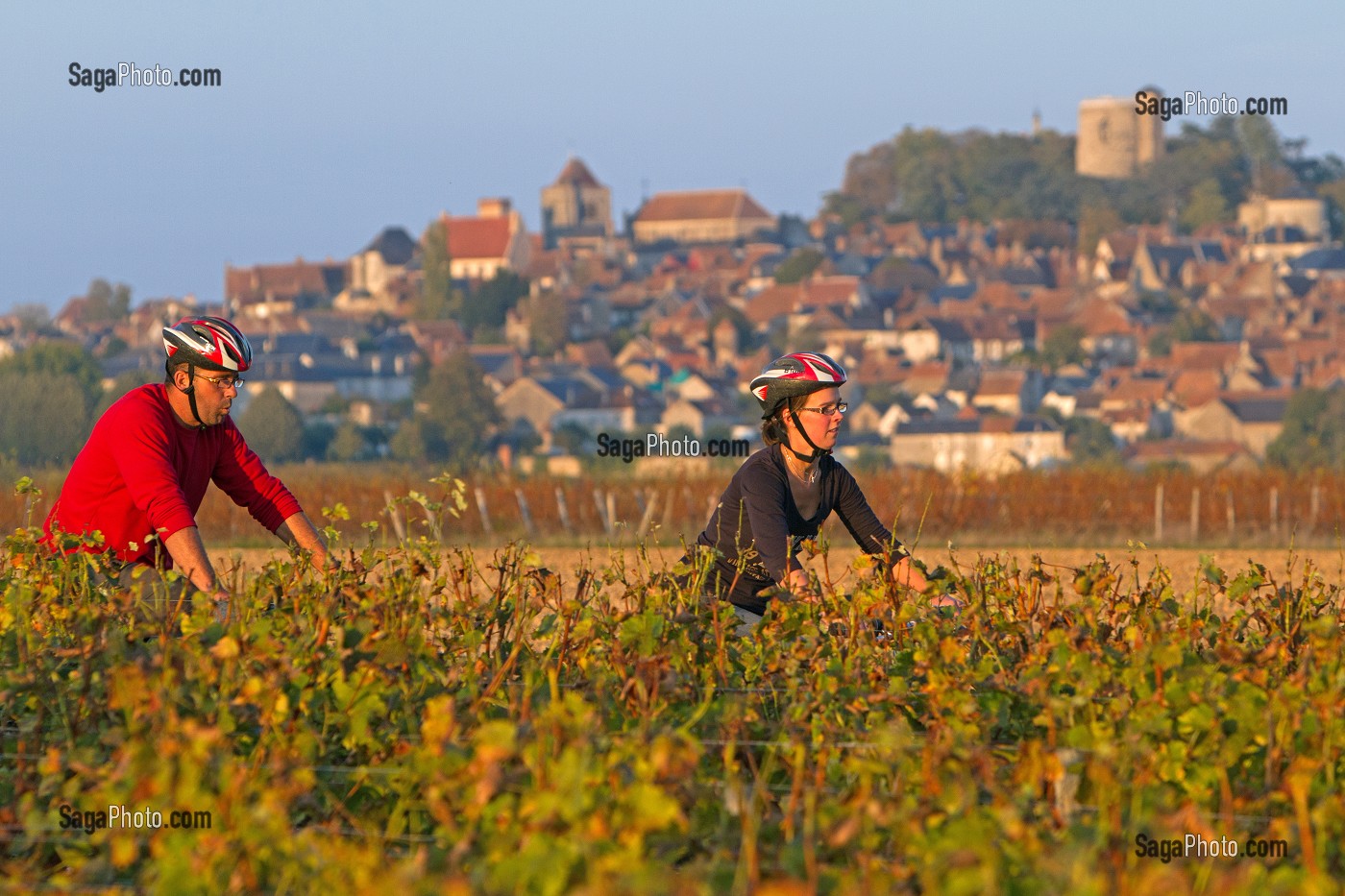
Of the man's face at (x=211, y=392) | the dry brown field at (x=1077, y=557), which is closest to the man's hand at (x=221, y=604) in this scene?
the man's face at (x=211, y=392)

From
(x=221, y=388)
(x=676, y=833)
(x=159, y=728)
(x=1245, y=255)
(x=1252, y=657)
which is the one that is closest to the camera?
(x=676, y=833)

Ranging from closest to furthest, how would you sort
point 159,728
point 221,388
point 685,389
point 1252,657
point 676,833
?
point 676,833
point 159,728
point 1252,657
point 221,388
point 685,389

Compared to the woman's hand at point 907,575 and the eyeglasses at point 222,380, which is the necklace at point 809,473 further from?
the eyeglasses at point 222,380

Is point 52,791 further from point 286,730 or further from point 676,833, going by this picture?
point 676,833

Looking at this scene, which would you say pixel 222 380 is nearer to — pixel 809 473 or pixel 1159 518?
pixel 809 473

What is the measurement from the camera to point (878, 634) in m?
5.62

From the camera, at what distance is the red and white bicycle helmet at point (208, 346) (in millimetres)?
5914

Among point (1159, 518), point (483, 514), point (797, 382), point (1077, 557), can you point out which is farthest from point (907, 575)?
point (1159, 518)

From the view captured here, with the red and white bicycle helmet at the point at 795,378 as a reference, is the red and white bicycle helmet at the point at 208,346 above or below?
above

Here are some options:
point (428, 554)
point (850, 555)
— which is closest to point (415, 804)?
point (428, 554)

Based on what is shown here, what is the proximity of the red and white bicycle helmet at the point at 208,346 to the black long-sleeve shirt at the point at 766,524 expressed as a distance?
58.0 inches

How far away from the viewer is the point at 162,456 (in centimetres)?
586

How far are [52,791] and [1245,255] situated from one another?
→ 193m

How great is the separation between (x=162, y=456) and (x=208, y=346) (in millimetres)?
345
